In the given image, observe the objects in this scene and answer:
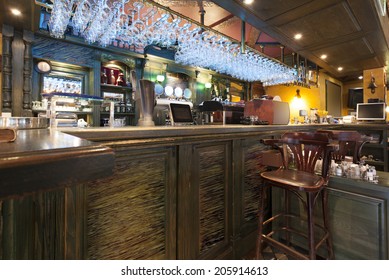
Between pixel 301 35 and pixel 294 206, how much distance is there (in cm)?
273

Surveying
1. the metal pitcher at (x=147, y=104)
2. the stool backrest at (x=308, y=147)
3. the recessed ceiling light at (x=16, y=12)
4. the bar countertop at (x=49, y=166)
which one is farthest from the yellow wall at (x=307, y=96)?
the bar countertop at (x=49, y=166)

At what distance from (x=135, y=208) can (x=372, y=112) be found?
226 inches

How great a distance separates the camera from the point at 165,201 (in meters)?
1.46

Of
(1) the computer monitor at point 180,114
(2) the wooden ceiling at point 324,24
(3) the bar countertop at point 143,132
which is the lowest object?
(3) the bar countertop at point 143,132

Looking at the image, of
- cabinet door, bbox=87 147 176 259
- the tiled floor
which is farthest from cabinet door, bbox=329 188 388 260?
cabinet door, bbox=87 147 176 259

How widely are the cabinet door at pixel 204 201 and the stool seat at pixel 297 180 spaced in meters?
0.41

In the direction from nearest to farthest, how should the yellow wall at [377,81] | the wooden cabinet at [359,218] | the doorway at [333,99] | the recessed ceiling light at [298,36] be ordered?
the wooden cabinet at [359,218] < the recessed ceiling light at [298,36] < the yellow wall at [377,81] < the doorway at [333,99]

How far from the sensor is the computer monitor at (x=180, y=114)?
2.25 meters

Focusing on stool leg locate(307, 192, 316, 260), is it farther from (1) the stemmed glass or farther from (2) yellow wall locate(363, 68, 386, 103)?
(2) yellow wall locate(363, 68, 386, 103)

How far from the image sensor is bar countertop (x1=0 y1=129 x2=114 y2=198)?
0.97 ft

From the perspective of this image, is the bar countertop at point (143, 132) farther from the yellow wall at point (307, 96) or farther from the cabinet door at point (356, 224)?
the yellow wall at point (307, 96)

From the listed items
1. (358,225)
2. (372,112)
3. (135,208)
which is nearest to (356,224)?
(358,225)
